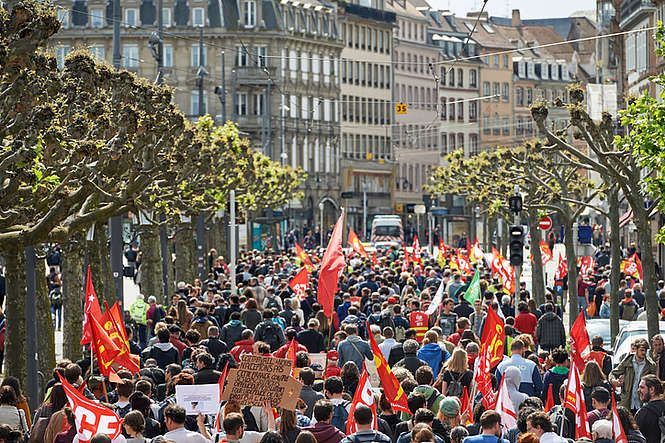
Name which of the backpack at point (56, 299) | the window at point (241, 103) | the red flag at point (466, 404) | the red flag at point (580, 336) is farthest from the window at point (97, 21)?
the red flag at point (466, 404)

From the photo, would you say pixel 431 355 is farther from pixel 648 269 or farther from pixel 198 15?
pixel 198 15

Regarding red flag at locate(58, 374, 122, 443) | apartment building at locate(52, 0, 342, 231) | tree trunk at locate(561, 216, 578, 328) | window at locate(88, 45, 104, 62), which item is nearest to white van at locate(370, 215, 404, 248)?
apartment building at locate(52, 0, 342, 231)

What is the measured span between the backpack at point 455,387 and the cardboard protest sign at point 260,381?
3074 mm

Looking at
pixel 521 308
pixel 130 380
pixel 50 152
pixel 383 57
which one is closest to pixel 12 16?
pixel 50 152

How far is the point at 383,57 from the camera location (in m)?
126

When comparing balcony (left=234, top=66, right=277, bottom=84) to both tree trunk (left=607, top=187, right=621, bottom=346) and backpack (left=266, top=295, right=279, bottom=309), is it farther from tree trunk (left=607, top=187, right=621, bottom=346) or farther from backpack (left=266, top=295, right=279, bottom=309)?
backpack (left=266, top=295, right=279, bottom=309)

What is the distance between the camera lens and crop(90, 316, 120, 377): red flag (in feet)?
54.8

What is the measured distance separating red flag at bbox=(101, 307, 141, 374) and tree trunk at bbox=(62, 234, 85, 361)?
799cm

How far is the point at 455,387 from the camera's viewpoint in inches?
651

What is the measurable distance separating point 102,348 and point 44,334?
7.52 m

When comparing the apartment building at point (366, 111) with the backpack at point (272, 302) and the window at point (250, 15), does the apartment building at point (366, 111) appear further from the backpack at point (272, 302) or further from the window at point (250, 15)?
the backpack at point (272, 302)

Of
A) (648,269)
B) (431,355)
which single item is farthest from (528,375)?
(648,269)

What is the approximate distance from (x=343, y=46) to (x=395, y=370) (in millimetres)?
101492

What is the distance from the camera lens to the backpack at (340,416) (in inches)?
560
